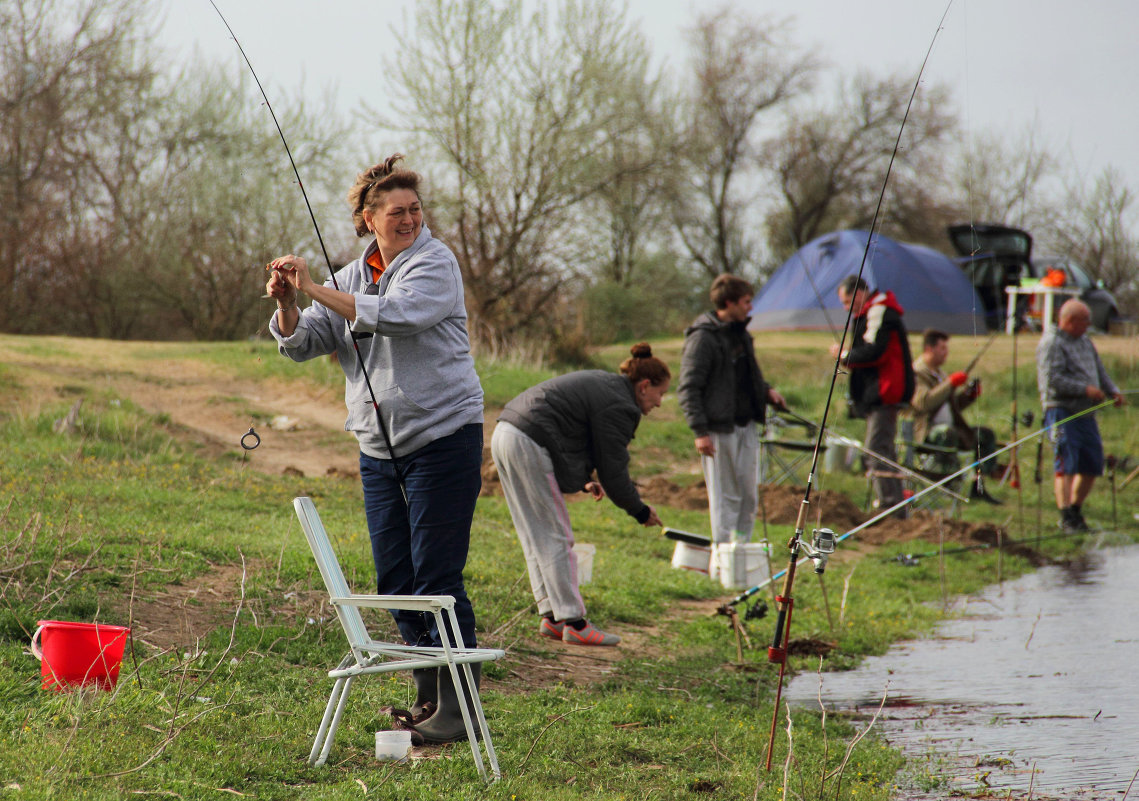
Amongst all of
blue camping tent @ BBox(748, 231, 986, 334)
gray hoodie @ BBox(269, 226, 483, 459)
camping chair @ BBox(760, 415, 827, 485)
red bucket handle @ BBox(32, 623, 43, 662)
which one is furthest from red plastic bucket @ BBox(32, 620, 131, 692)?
blue camping tent @ BBox(748, 231, 986, 334)

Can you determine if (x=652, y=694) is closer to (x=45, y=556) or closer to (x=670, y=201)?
(x=45, y=556)

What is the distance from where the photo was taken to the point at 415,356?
370cm

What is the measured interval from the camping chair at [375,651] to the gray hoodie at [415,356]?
41 centimetres

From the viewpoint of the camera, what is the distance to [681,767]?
3867 millimetres

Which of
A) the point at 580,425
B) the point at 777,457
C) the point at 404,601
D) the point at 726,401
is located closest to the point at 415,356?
the point at 404,601

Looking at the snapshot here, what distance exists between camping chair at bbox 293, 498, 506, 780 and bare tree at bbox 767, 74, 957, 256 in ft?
107

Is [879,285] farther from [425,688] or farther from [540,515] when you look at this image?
[425,688]

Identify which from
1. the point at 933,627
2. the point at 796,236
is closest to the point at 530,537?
the point at 933,627

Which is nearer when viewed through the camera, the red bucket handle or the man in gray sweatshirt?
the red bucket handle

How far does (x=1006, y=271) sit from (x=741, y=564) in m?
15.8

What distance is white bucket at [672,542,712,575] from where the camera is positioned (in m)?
7.51

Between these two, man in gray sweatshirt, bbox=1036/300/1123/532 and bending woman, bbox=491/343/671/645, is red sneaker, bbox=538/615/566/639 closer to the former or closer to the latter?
bending woman, bbox=491/343/671/645

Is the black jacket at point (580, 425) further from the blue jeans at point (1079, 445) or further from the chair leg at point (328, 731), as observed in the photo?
the blue jeans at point (1079, 445)

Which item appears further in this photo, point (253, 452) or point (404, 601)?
point (253, 452)
